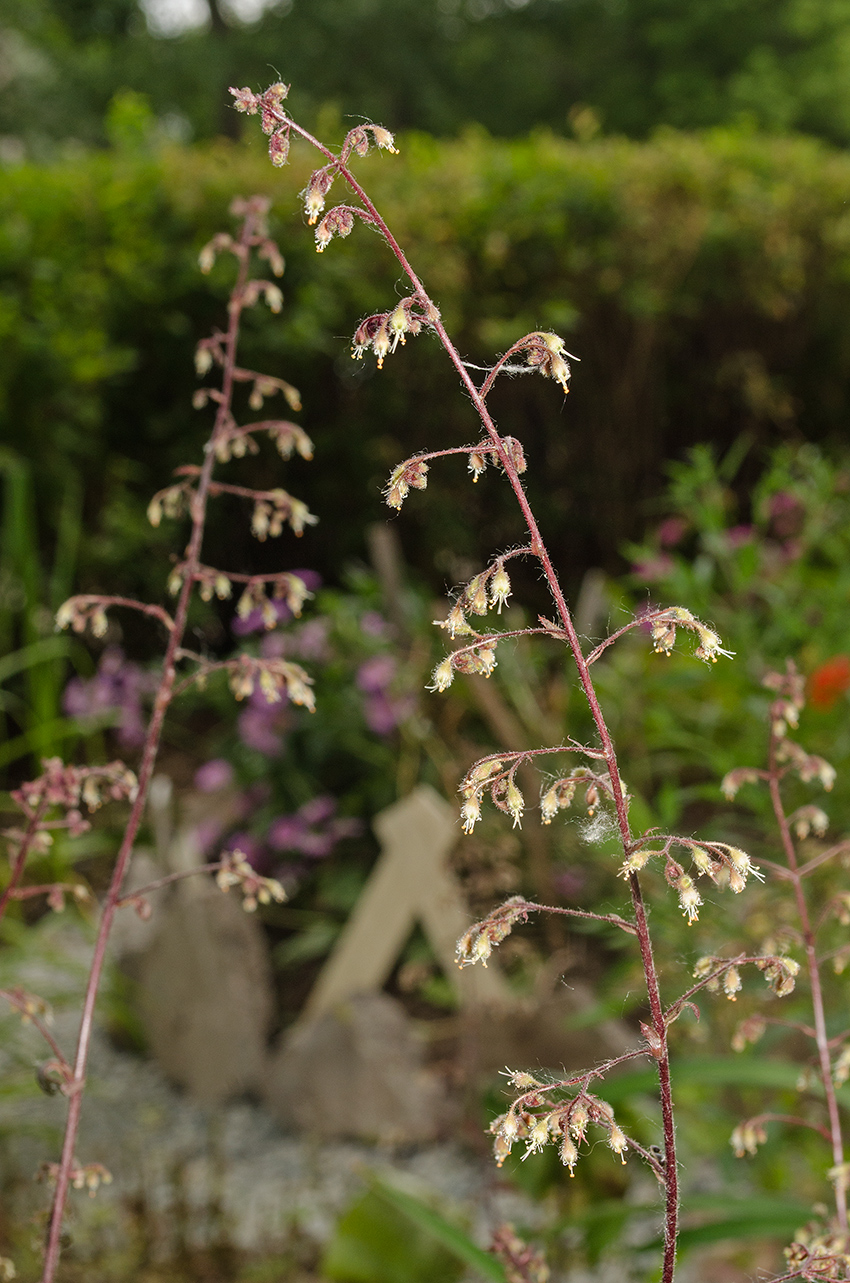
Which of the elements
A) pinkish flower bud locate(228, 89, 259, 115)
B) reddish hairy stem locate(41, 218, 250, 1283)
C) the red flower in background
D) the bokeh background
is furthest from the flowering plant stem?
the red flower in background

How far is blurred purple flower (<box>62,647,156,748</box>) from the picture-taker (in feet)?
11.2

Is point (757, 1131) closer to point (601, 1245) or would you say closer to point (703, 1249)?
point (601, 1245)

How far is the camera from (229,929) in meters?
2.66

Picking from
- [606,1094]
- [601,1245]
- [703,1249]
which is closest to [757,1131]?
[606,1094]

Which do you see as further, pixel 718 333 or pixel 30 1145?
pixel 718 333

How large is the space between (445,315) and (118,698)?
1.81 m

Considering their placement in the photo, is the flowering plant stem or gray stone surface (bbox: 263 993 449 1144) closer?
the flowering plant stem

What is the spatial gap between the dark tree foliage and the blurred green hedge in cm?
983

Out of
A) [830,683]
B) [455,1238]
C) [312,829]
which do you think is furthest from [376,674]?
[455,1238]

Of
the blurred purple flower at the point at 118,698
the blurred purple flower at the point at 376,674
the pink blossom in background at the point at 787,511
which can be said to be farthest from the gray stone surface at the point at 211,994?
the pink blossom in background at the point at 787,511

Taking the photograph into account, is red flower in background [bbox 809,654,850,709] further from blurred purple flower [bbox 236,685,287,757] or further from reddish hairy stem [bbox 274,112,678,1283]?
reddish hairy stem [bbox 274,112,678,1283]

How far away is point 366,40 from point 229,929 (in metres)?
14.4

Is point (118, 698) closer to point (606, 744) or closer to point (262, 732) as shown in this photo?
point (262, 732)

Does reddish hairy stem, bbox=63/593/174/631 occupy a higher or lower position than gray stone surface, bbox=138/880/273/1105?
lower
